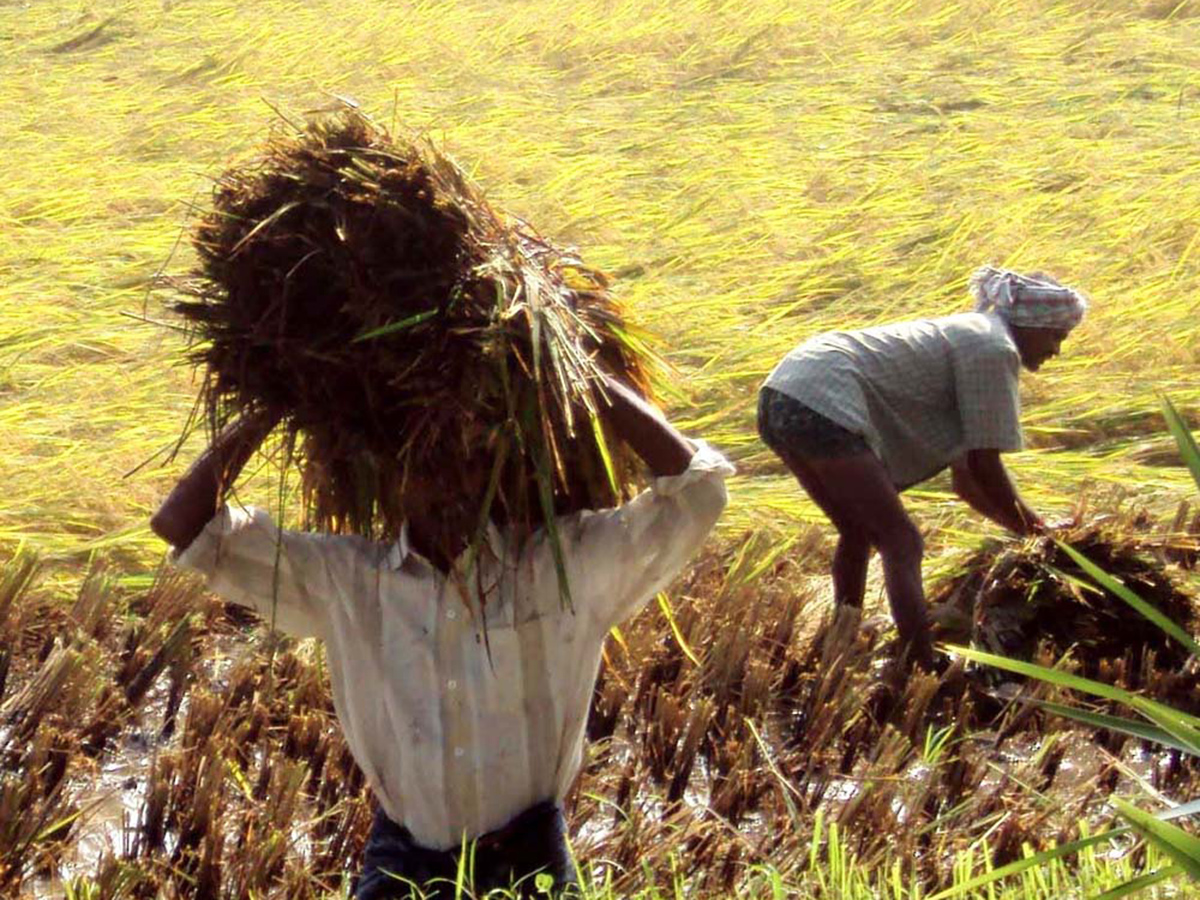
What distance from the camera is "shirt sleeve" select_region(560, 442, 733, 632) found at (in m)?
2.57

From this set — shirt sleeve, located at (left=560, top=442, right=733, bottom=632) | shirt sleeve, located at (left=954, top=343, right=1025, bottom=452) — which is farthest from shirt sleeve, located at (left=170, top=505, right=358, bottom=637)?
shirt sleeve, located at (left=954, top=343, right=1025, bottom=452)

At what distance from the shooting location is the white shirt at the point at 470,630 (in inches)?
101

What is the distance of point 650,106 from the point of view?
10.0 meters

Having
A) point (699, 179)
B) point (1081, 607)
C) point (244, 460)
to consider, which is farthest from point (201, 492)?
point (699, 179)

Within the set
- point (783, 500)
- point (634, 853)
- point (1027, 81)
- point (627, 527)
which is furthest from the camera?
point (1027, 81)

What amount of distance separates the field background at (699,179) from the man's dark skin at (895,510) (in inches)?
14.4

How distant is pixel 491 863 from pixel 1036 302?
206 cm

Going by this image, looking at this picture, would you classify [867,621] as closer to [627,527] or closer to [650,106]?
[627,527]

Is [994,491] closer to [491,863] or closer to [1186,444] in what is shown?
[491,863]

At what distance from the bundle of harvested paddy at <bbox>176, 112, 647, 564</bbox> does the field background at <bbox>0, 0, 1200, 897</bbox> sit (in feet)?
1.51

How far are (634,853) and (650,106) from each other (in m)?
7.28

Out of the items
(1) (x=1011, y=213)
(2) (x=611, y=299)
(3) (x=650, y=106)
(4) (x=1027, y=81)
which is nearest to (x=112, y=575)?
(2) (x=611, y=299)

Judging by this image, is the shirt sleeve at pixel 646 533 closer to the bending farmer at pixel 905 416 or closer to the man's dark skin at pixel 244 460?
the man's dark skin at pixel 244 460

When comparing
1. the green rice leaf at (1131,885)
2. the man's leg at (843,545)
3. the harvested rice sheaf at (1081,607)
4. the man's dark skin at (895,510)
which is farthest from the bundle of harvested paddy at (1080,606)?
the green rice leaf at (1131,885)
